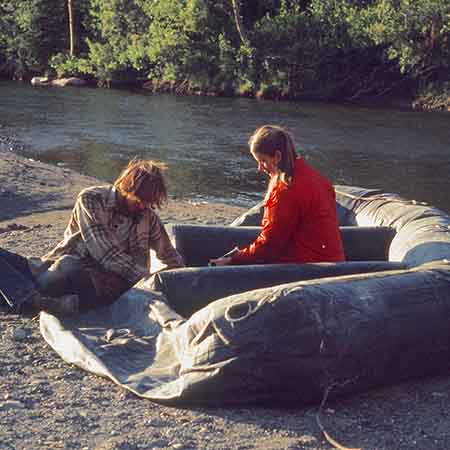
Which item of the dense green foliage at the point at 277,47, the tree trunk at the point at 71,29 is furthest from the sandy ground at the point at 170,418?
the tree trunk at the point at 71,29

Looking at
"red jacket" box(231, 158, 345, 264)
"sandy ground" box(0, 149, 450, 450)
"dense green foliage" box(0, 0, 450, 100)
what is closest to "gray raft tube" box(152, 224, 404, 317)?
"red jacket" box(231, 158, 345, 264)

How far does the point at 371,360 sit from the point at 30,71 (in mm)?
38280

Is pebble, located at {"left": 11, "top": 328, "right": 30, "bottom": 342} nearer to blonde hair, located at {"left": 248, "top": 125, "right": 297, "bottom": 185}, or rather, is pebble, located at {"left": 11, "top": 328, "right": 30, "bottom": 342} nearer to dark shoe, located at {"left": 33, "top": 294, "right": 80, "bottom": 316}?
dark shoe, located at {"left": 33, "top": 294, "right": 80, "bottom": 316}

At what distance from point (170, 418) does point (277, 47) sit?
30.4 meters

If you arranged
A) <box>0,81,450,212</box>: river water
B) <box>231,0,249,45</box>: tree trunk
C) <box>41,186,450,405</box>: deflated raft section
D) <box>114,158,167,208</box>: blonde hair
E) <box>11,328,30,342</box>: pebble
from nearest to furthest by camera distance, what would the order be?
<box>41,186,450,405</box>: deflated raft section < <box>114,158,167,208</box>: blonde hair < <box>11,328,30,342</box>: pebble < <box>0,81,450,212</box>: river water < <box>231,0,249,45</box>: tree trunk

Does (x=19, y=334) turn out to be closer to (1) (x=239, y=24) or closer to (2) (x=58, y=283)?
(2) (x=58, y=283)

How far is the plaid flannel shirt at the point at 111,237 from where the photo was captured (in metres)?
6.13

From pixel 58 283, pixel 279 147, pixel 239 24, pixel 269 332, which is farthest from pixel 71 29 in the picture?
pixel 269 332

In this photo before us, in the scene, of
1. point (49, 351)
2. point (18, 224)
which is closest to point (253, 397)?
point (49, 351)

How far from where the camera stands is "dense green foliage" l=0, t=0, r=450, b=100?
31.2 m

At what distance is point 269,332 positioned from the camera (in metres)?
4.73

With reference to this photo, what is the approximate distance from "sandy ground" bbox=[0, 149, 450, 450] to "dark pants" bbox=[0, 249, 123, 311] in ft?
1.55

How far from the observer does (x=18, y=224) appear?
10672 mm

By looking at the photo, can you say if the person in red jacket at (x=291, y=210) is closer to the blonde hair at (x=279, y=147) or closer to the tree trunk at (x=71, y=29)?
the blonde hair at (x=279, y=147)
